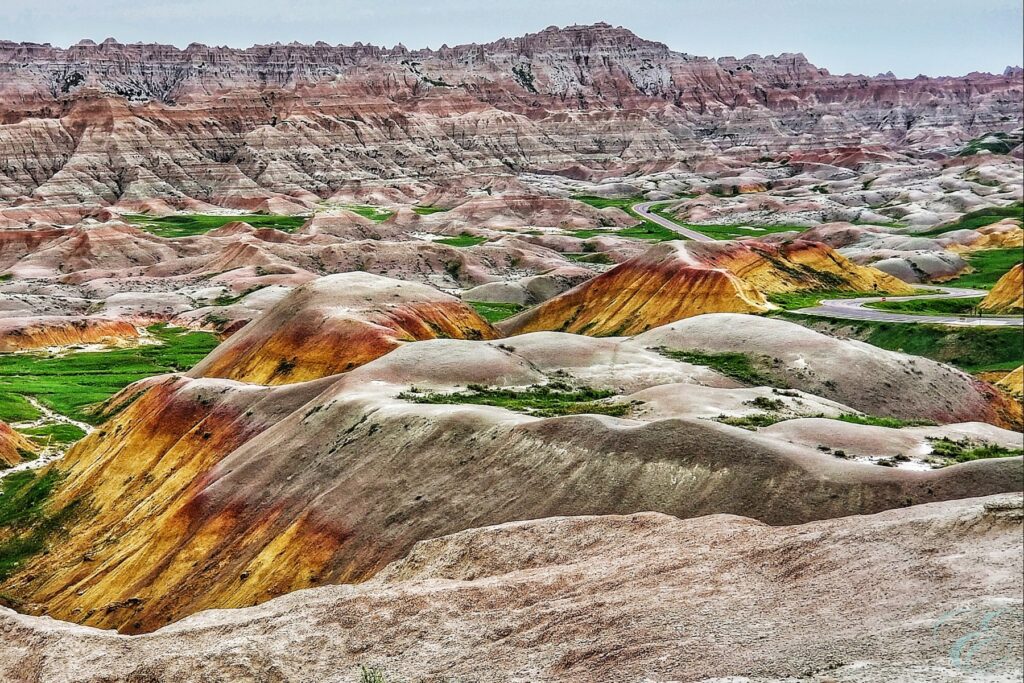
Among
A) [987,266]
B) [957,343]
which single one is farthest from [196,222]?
[957,343]

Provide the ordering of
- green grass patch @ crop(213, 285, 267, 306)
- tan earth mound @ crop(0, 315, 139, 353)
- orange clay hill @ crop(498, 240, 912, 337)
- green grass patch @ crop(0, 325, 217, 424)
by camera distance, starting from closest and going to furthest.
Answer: green grass patch @ crop(0, 325, 217, 424) → orange clay hill @ crop(498, 240, 912, 337) → tan earth mound @ crop(0, 315, 139, 353) → green grass patch @ crop(213, 285, 267, 306)

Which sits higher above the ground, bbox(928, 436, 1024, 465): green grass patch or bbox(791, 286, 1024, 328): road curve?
bbox(928, 436, 1024, 465): green grass patch

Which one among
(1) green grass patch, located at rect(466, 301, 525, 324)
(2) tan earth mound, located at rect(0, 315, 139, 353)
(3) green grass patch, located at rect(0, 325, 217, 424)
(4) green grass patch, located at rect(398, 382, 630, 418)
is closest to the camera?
(4) green grass patch, located at rect(398, 382, 630, 418)

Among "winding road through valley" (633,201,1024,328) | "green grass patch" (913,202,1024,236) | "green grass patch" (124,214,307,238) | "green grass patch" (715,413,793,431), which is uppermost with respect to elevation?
"green grass patch" (124,214,307,238)

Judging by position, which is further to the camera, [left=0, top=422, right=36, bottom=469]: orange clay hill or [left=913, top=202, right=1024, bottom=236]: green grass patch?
[left=913, top=202, right=1024, bottom=236]: green grass patch

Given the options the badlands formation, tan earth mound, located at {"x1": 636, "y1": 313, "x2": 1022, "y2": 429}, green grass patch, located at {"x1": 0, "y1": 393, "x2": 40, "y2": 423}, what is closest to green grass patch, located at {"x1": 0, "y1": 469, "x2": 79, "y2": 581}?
the badlands formation

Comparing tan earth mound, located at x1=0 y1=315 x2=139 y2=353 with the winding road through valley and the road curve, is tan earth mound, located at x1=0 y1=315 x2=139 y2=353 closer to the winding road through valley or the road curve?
the road curve
